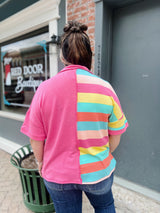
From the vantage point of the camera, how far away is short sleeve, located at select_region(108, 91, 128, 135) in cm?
107

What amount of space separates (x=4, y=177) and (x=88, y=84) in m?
2.90

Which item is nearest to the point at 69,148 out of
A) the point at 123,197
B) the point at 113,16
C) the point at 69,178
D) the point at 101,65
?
the point at 69,178

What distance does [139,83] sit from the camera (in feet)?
7.50

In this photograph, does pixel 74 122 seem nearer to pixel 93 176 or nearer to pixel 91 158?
pixel 91 158

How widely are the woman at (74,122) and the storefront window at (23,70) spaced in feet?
8.10

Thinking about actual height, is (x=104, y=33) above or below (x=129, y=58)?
above

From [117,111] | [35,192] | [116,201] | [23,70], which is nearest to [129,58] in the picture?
[117,111]

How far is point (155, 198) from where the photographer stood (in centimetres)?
231

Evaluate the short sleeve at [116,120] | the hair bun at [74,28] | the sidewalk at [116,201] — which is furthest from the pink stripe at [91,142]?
the sidewalk at [116,201]

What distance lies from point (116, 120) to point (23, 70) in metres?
3.42

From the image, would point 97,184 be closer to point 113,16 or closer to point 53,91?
point 53,91

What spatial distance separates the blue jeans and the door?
1.37m

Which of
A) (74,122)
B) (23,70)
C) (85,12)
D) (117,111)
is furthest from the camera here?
(23,70)

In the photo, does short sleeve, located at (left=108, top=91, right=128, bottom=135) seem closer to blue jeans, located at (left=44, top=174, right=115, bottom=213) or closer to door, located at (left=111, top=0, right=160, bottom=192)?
blue jeans, located at (left=44, top=174, right=115, bottom=213)
